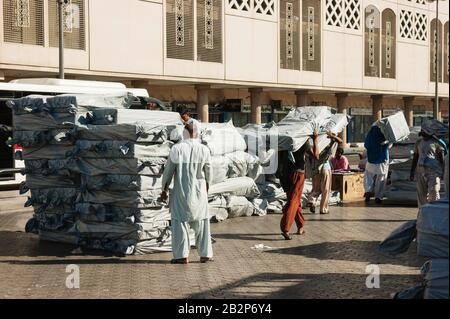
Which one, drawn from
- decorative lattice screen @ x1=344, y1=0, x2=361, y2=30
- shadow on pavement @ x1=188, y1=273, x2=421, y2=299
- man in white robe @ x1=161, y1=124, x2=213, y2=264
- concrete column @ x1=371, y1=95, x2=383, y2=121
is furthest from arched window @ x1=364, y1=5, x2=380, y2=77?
shadow on pavement @ x1=188, y1=273, x2=421, y2=299

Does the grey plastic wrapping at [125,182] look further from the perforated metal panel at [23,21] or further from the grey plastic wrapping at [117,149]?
the perforated metal panel at [23,21]

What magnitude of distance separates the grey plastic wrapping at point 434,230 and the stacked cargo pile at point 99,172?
503 cm

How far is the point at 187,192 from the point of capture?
8.80 metres

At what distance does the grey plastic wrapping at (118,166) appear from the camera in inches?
379

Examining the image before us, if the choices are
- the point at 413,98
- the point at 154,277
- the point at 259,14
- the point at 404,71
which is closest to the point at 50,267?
the point at 154,277

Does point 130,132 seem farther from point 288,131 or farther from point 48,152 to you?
point 288,131

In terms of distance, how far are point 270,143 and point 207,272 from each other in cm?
594

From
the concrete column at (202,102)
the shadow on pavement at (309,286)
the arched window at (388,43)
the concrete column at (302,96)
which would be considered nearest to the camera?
the shadow on pavement at (309,286)

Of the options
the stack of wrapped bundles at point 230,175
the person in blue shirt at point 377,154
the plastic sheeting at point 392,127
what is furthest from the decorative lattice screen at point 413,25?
the stack of wrapped bundles at point 230,175

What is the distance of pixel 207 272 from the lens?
8359 millimetres

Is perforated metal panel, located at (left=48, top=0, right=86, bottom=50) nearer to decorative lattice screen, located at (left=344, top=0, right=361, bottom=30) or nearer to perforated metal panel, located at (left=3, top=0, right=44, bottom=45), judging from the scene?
perforated metal panel, located at (left=3, top=0, right=44, bottom=45)

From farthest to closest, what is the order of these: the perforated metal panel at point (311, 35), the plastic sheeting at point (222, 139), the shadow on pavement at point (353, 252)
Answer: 1. the perforated metal panel at point (311, 35)
2. the plastic sheeting at point (222, 139)
3. the shadow on pavement at point (353, 252)

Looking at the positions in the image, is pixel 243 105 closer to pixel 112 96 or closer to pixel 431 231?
pixel 112 96

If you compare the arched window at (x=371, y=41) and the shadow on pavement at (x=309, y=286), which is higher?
the arched window at (x=371, y=41)
